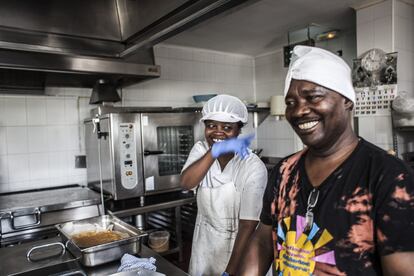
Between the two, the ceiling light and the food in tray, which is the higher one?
the ceiling light

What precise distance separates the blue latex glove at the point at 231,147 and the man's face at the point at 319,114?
2.14 ft

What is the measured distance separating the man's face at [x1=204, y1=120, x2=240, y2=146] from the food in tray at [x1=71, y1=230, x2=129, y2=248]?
0.60 metres

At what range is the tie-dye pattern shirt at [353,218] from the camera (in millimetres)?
722

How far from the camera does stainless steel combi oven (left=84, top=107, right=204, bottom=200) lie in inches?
99.2

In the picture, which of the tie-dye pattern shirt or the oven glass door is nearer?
the tie-dye pattern shirt

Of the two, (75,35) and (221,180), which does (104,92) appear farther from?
(221,180)

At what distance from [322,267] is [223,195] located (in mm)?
772

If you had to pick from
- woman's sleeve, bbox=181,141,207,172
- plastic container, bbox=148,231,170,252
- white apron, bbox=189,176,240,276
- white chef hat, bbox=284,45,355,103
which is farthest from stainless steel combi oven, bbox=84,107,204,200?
white chef hat, bbox=284,45,355,103

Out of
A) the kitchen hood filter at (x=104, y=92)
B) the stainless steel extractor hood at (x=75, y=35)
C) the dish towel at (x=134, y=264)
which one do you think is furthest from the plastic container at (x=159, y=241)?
the dish towel at (x=134, y=264)

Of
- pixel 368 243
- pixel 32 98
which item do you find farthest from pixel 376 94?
pixel 32 98

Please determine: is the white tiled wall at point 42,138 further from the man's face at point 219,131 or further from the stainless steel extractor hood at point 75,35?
the man's face at point 219,131

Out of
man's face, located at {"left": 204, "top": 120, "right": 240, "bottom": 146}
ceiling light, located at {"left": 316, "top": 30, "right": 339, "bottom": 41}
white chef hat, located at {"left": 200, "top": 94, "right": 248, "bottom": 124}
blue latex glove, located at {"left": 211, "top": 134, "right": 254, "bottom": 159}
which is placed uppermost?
ceiling light, located at {"left": 316, "top": 30, "right": 339, "bottom": 41}

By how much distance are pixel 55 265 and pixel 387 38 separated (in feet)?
8.86

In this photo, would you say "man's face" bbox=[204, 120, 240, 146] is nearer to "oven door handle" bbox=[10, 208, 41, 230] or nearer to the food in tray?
the food in tray
